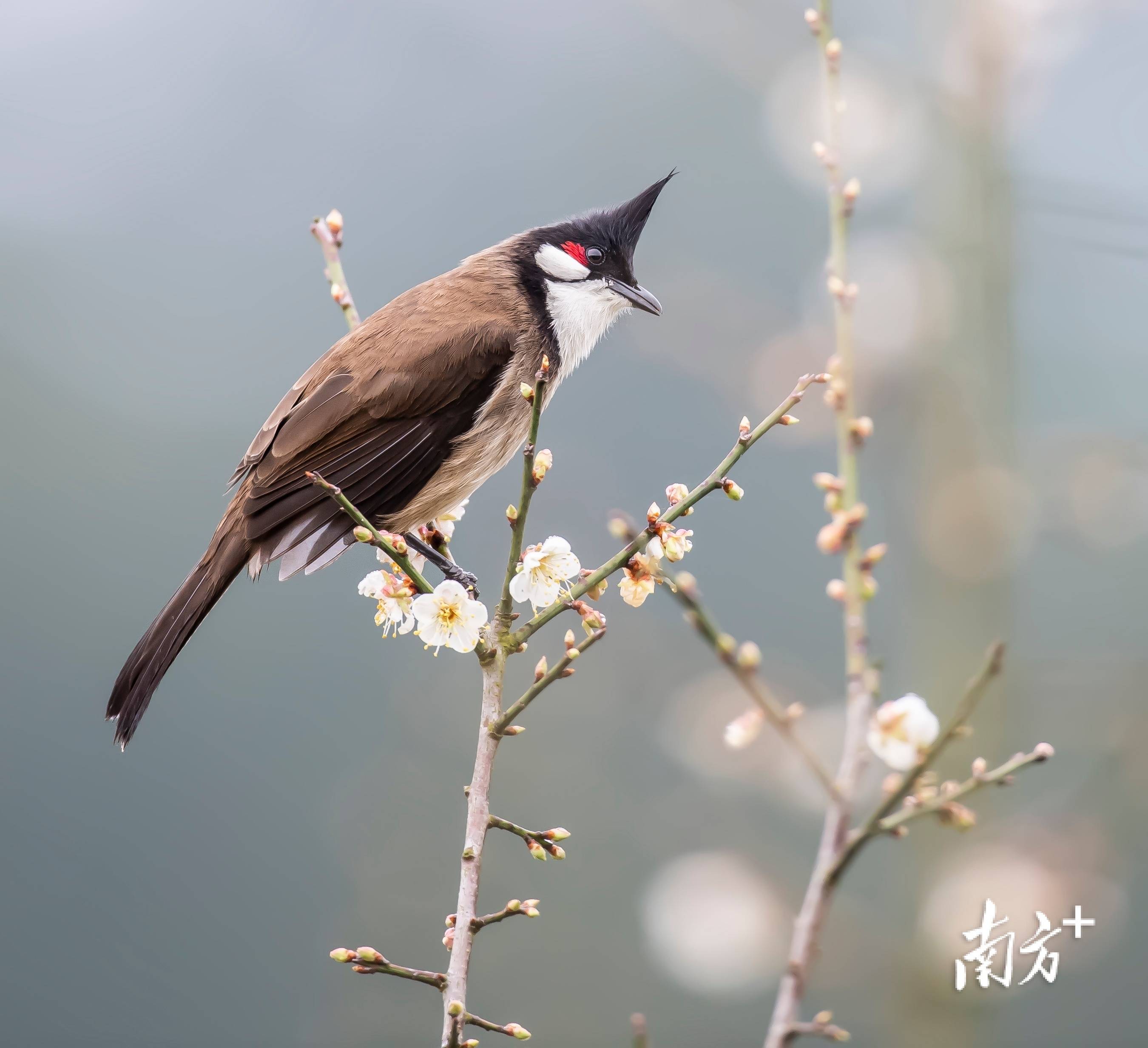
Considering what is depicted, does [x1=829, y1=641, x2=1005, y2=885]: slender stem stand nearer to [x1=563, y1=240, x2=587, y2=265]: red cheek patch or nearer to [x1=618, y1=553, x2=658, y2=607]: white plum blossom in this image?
[x1=618, y1=553, x2=658, y2=607]: white plum blossom

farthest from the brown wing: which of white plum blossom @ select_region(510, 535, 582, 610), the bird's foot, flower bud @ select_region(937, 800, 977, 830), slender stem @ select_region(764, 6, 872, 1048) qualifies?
flower bud @ select_region(937, 800, 977, 830)

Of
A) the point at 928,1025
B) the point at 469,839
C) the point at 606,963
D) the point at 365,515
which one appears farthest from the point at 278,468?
the point at 606,963

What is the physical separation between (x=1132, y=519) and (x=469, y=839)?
1103mm

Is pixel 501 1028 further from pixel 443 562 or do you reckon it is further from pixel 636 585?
pixel 443 562

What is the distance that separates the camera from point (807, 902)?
1.78ft

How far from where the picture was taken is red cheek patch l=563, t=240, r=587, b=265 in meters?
1.99

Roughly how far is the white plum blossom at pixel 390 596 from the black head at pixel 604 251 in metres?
0.90

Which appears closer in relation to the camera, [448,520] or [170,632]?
[170,632]

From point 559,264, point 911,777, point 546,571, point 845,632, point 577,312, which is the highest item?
point 559,264

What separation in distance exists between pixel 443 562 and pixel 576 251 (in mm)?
687

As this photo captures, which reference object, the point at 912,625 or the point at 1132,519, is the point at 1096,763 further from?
the point at 1132,519

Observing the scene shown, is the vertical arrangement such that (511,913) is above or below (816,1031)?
above

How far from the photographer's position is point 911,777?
0.55 meters

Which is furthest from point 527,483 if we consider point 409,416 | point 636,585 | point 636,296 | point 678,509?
point 636,296
